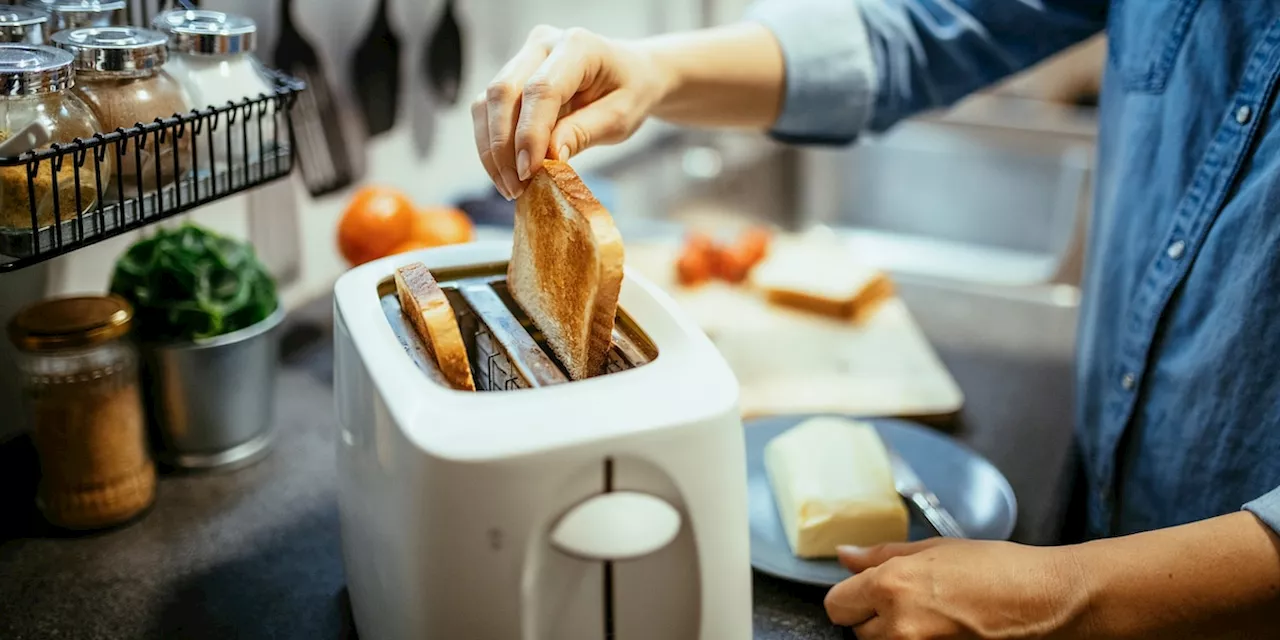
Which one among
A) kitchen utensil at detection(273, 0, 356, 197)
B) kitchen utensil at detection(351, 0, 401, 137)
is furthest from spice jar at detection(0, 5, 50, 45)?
kitchen utensil at detection(351, 0, 401, 137)

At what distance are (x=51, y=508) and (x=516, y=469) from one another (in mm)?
527

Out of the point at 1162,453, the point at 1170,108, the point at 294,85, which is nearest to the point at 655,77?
the point at 294,85

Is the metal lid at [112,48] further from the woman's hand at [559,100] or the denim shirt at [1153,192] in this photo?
the denim shirt at [1153,192]

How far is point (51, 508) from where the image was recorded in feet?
2.86

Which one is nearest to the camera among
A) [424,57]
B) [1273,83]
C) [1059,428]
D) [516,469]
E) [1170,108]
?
[516,469]

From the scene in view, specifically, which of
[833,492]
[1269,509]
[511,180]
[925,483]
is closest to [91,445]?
[511,180]

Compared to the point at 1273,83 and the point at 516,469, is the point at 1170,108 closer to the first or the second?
the point at 1273,83

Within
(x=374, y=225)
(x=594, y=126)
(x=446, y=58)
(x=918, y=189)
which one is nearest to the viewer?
(x=594, y=126)

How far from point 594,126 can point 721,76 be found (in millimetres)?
237

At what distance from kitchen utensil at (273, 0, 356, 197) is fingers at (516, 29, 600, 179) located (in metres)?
0.50

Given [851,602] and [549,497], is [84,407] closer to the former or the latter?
[549,497]

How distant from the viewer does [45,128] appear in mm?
685

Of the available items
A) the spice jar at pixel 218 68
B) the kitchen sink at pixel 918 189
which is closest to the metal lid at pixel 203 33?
the spice jar at pixel 218 68

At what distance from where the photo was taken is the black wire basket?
0.70m
